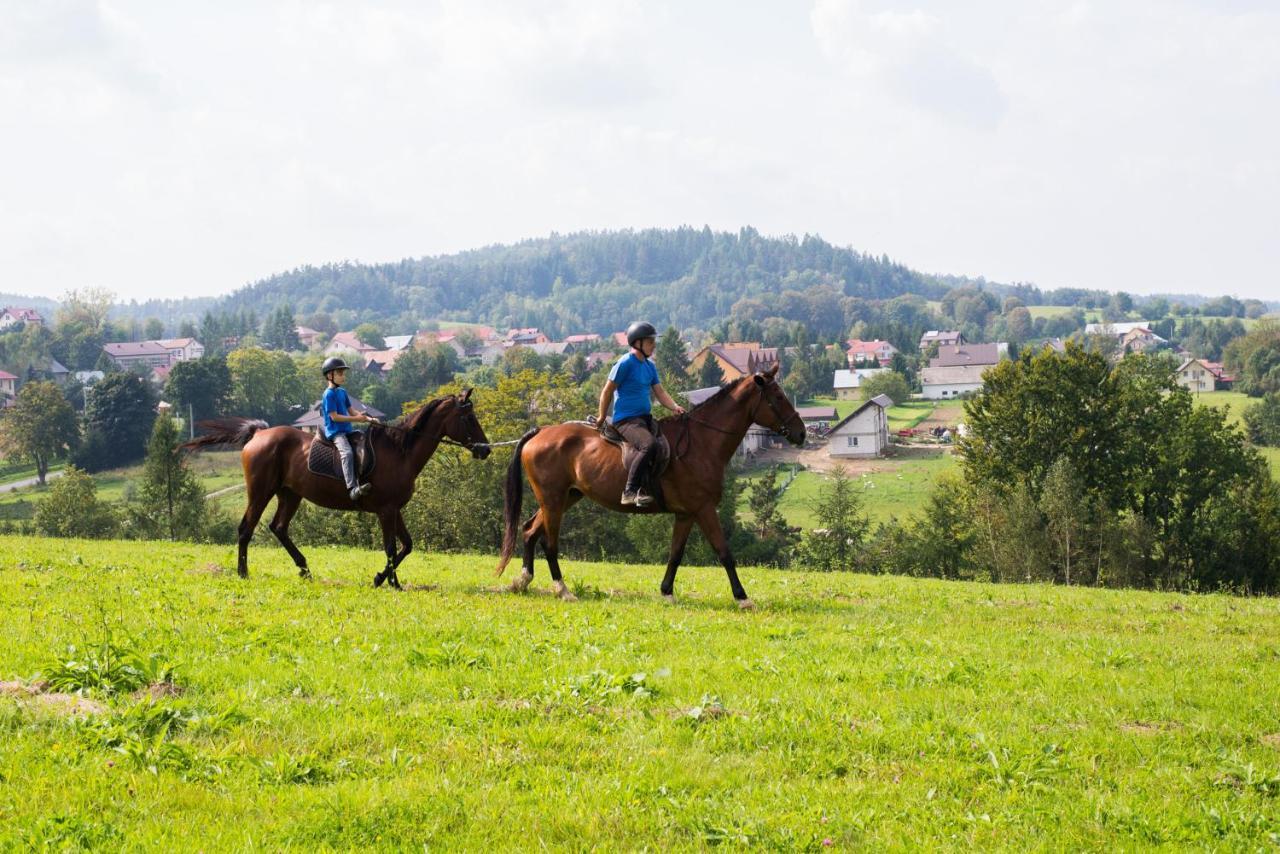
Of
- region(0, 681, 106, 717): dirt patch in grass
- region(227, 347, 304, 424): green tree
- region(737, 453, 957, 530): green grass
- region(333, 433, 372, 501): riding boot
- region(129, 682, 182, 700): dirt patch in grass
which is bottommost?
region(737, 453, 957, 530): green grass

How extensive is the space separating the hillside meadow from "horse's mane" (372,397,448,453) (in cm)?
391

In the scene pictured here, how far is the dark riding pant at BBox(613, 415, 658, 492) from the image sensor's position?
49.2 feet

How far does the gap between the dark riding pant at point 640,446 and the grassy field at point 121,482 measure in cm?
8181

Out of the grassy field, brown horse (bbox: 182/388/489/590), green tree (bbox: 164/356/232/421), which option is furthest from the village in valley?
brown horse (bbox: 182/388/489/590)

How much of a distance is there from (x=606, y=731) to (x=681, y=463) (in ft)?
25.2

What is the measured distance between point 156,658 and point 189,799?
3143mm

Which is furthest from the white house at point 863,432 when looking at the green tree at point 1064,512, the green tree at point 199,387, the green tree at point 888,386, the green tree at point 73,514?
the green tree at point 73,514

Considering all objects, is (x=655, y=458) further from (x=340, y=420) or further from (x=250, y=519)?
(x=250, y=519)

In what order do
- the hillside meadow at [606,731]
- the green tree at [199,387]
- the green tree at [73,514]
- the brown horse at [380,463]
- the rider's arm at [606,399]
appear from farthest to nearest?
1. the green tree at [199,387]
2. the green tree at [73,514]
3. the brown horse at [380,463]
4. the rider's arm at [606,399]
5. the hillside meadow at [606,731]

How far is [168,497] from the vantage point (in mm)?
57719

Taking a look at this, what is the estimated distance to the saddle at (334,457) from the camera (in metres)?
16.4

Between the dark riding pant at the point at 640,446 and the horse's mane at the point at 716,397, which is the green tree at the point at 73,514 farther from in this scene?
the horse's mane at the point at 716,397

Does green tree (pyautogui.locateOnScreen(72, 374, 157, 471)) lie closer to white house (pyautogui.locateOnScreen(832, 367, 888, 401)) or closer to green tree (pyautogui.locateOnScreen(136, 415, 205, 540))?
green tree (pyautogui.locateOnScreen(136, 415, 205, 540))

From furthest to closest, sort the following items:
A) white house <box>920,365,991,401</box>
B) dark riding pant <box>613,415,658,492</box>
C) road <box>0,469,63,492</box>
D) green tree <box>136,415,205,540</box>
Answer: white house <box>920,365,991,401</box> → road <box>0,469,63,492</box> → green tree <box>136,415,205,540</box> → dark riding pant <box>613,415,658,492</box>
